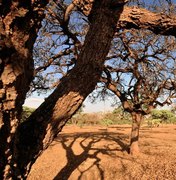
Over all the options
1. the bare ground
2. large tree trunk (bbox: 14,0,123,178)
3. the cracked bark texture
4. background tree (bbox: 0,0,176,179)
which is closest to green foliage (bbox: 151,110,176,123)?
the bare ground

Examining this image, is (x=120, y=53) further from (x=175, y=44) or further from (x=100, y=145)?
(x=100, y=145)

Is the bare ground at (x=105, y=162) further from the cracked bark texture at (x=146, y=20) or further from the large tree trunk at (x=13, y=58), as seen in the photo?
the large tree trunk at (x=13, y=58)

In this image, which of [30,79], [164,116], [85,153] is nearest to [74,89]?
[30,79]

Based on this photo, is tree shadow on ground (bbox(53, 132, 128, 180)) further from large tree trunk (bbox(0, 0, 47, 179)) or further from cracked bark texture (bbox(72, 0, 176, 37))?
large tree trunk (bbox(0, 0, 47, 179))

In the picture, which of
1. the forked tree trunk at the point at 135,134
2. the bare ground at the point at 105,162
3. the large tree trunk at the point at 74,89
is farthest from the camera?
the forked tree trunk at the point at 135,134

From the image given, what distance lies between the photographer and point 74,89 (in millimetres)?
3621

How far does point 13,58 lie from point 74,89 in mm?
1246

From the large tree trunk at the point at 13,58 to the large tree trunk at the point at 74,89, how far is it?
2.03 ft

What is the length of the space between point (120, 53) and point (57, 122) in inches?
440

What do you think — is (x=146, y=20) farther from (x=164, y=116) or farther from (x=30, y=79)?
(x=164, y=116)

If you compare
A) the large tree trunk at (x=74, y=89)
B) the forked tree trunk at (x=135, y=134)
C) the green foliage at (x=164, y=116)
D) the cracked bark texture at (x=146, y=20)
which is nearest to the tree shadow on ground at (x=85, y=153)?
the forked tree trunk at (x=135, y=134)

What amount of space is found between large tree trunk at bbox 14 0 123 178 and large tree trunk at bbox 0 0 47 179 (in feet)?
2.03

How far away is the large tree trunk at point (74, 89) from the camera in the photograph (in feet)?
11.5

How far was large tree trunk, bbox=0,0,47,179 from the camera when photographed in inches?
96.7
